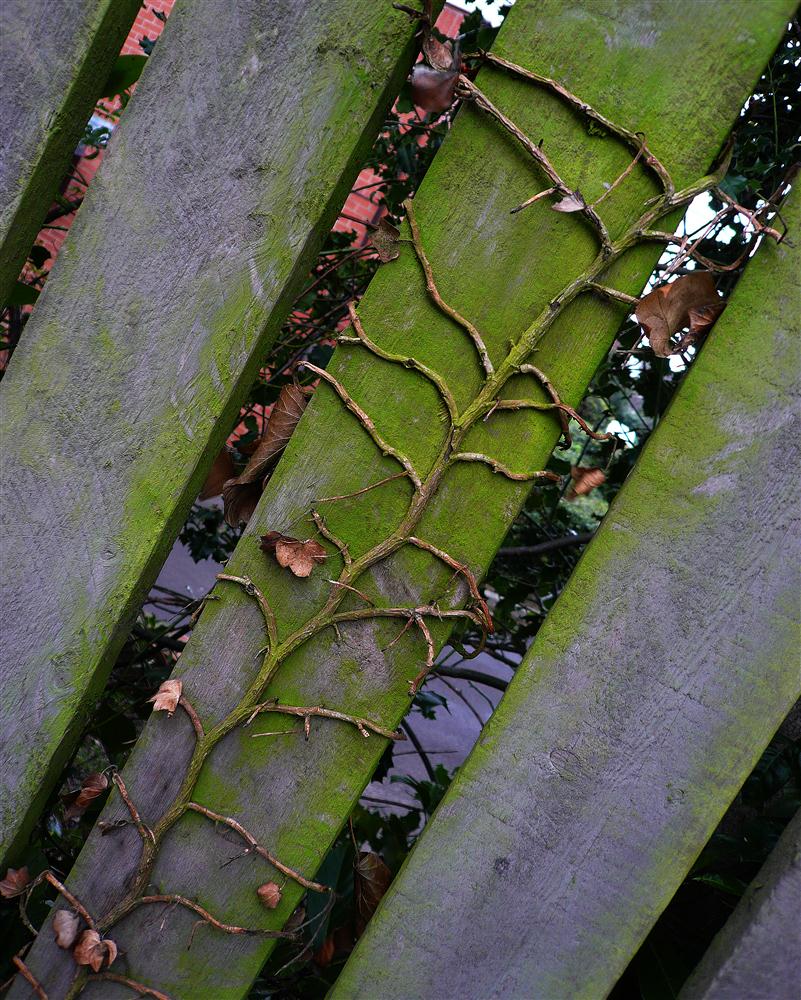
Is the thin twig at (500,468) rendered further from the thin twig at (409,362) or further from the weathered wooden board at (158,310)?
the weathered wooden board at (158,310)

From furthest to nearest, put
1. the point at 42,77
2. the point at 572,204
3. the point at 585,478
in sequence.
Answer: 1. the point at 585,478
2. the point at 42,77
3. the point at 572,204

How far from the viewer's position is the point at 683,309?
102cm

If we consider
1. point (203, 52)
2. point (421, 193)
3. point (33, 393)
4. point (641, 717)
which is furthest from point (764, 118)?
point (33, 393)

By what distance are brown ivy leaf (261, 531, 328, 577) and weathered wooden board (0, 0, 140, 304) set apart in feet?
1.77

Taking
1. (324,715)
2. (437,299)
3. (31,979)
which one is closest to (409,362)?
(437,299)

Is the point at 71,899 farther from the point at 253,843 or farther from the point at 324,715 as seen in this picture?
the point at 324,715

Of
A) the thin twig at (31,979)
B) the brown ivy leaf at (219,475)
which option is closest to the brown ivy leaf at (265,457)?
the brown ivy leaf at (219,475)

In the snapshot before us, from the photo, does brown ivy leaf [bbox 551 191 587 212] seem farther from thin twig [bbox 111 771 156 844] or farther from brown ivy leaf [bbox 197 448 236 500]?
thin twig [bbox 111 771 156 844]

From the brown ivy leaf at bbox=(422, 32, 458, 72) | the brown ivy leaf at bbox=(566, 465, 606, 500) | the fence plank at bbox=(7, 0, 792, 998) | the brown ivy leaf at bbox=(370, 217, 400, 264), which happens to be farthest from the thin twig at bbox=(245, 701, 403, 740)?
the brown ivy leaf at bbox=(422, 32, 458, 72)

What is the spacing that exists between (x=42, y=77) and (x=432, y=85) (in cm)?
51

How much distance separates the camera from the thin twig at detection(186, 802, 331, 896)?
1.05 meters

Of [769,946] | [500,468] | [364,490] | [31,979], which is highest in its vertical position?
[500,468]

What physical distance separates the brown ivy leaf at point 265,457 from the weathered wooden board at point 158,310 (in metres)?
0.06

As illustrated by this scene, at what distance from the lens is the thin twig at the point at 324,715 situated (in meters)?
1.05
